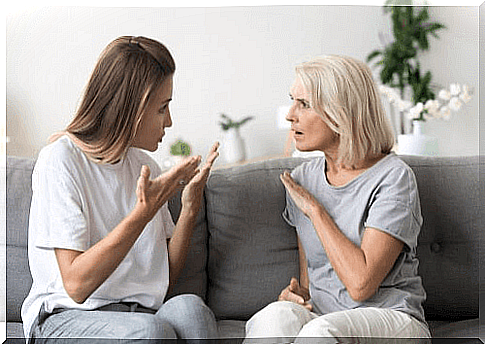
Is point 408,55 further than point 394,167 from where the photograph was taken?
Yes

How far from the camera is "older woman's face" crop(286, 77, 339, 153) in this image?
1.54 meters

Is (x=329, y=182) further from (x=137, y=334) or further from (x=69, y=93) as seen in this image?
(x=69, y=93)

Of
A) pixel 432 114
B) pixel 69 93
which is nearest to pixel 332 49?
pixel 432 114

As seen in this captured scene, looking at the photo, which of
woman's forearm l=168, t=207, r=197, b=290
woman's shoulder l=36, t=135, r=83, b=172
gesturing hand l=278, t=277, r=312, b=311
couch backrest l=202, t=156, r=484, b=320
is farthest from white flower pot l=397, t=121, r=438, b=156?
woman's shoulder l=36, t=135, r=83, b=172

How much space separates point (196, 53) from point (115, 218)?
113 centimetres

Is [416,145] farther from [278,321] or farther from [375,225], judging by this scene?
[278,321]

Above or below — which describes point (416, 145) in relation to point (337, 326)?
above

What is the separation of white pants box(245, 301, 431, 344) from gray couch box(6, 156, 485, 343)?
0.19 meters

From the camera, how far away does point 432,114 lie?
2.25 metres

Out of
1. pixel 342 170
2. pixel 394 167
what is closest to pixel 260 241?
pixel 342 170

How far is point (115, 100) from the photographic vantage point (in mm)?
1468

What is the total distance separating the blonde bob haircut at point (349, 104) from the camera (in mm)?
1508

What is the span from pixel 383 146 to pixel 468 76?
5.41ft

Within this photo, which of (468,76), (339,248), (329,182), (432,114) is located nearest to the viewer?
(339,248)
